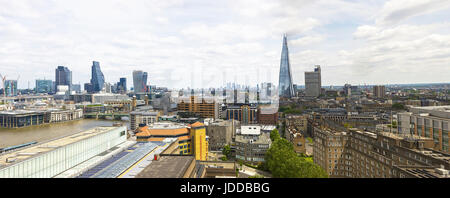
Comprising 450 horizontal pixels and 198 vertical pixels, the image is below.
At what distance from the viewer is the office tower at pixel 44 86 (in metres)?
38.5

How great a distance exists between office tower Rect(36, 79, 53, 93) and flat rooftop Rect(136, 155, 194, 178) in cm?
4412

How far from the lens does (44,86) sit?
3875 cm

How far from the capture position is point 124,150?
5.50m

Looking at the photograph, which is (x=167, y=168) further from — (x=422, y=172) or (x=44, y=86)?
(x=44, y=86)

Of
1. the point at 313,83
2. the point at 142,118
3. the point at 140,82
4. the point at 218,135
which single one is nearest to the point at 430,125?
the point at 218,135

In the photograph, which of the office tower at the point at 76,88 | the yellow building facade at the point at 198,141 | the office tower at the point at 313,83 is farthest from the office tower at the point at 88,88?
the yellow building facade at the point at 198,141

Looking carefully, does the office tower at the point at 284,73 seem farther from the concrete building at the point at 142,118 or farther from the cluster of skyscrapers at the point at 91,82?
the cluster of skyscrapers at the point at 91,82

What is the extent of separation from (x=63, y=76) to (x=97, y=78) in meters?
6.14

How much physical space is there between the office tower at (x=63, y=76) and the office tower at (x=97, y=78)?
3.76m

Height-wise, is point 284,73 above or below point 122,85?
above

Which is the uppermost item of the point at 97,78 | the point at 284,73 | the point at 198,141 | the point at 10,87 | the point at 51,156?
the point at 97,78

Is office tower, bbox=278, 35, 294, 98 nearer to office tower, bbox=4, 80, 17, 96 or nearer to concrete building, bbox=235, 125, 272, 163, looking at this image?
concrete building, bbox=235, 125, 272, 163
